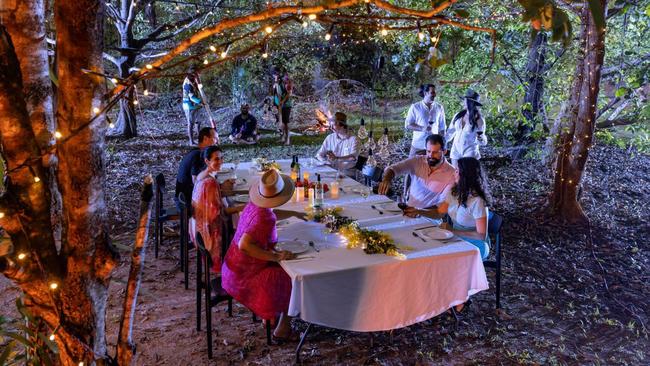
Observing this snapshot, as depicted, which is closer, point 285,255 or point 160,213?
point 285,255

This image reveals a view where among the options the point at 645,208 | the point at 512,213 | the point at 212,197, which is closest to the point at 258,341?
the point at 212,197

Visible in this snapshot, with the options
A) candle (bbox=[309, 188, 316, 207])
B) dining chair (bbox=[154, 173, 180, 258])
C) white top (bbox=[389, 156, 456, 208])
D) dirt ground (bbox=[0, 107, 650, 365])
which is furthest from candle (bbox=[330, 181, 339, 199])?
dining chair (bbox=[154, 173, 180, 258])

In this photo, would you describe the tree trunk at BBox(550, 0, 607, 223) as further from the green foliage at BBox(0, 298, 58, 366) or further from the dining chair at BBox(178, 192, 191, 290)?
the green foliage at BBox(0, 298, 58, 366)

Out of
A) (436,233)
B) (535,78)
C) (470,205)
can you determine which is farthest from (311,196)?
(535,78)

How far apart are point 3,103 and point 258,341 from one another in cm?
276

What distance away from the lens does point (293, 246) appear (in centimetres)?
342

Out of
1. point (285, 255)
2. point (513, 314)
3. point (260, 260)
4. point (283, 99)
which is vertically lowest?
point (513, 314)

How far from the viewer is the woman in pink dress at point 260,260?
11.0 ft

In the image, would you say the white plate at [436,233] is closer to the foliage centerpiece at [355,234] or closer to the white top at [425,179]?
the foliage centerpiece at [355,234]

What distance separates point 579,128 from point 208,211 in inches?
185

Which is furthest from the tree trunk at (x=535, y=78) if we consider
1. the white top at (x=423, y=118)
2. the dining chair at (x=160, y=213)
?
the dining chair at (x=160, y=213)

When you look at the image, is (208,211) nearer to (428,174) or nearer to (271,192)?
(271,192)

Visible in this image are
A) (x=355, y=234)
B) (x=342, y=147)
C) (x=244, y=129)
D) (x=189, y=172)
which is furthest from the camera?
(x=244, y=129)

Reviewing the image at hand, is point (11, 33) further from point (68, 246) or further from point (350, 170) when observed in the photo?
point (350, 170)
